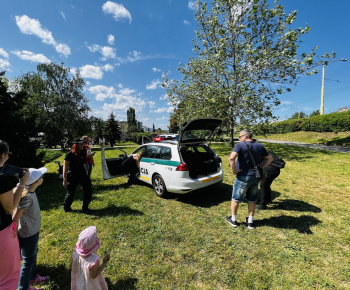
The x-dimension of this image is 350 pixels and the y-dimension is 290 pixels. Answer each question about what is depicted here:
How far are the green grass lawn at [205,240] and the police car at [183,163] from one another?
616 mm

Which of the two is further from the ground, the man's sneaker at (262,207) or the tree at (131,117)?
the tree at (131,117)

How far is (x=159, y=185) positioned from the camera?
5.14 m

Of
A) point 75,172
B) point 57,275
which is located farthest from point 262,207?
point 75,172

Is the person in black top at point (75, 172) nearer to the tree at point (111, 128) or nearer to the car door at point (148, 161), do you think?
the car door at point (148, 161)

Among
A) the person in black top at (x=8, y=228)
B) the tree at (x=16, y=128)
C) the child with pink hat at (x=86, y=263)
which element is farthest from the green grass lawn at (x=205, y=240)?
the tree at (x=16, y=128)

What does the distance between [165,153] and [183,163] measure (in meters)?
0.81

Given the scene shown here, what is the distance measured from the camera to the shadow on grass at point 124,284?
2.21 metres

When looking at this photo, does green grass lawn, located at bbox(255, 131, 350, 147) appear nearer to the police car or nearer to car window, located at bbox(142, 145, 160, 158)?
the police car

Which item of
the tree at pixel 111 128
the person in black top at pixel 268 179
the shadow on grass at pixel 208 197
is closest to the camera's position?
the person in black top at pixel 268 179

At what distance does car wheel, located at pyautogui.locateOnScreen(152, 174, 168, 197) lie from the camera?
496 centimetres

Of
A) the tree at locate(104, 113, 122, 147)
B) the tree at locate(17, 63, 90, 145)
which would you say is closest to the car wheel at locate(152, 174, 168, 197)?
the tree at locate(17, 63, 90, 145)

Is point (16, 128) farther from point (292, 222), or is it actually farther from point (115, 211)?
point (292, 222)

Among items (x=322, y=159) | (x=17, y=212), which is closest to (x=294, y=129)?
(x=322, y=159)

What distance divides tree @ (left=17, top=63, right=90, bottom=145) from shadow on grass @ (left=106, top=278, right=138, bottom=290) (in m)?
24.3
